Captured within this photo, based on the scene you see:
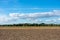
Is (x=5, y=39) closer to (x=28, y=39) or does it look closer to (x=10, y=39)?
(x=10, y=39)

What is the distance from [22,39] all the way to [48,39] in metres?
2.36

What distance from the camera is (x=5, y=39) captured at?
16844 mm

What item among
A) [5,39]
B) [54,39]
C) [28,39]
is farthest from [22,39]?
[54,39]

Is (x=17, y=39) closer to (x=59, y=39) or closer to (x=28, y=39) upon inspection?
(x=28, y=39)

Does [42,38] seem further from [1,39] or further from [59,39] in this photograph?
[1,39]

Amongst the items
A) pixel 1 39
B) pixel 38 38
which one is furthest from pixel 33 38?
pixel 1 39

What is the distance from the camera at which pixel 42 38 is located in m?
17.2

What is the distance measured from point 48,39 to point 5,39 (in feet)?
12.9

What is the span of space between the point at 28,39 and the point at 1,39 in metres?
2.52

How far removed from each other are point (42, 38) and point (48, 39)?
716 mm

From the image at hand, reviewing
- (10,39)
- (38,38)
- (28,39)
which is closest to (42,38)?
(38,38)

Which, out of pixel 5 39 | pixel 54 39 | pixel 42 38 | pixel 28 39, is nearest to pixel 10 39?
pixel 5 39

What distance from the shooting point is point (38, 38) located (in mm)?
17250

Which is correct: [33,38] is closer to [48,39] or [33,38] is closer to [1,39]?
[48,39]
